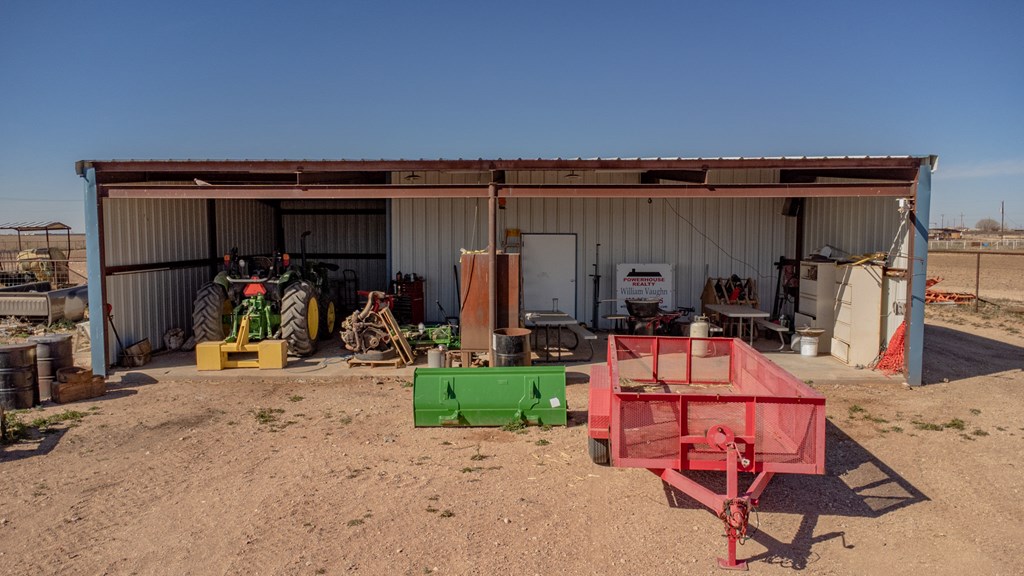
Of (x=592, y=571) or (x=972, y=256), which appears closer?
(x=592, y=571)

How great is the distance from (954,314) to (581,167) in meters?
12.5

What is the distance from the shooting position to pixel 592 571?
3920 mm

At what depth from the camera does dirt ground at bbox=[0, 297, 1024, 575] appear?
4.09 m

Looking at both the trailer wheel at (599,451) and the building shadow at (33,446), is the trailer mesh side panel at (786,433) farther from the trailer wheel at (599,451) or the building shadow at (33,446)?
the building shadow at (33,446)

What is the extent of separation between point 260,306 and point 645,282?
685cm

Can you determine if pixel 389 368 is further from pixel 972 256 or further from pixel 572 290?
pixel 972 256

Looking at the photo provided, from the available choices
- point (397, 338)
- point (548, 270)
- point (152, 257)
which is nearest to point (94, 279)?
point (152, 257)

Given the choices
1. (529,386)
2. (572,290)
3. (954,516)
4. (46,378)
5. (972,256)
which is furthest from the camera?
(972,256)

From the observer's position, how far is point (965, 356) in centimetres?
1067

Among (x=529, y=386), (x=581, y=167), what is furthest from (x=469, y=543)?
(x=581, y=167)

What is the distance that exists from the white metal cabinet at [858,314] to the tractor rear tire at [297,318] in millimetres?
8300

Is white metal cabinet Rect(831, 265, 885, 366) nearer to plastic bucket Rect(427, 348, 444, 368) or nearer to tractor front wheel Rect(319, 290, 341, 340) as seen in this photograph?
plastic bucket Rect(427, 348, 444, 368)

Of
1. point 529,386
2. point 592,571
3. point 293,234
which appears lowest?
point 592,571

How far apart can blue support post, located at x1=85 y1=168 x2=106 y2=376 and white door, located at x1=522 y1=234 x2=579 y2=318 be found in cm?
694
